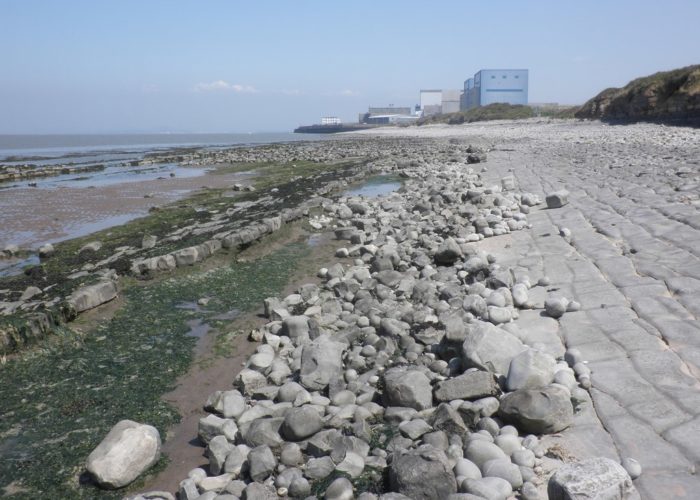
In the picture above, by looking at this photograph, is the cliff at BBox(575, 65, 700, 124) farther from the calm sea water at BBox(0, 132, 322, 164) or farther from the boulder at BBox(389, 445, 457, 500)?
the calm sea water at BBox(0, 132, 322, 164)

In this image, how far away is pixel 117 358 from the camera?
5.59 m

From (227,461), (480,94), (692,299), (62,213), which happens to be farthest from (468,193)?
(480,94)

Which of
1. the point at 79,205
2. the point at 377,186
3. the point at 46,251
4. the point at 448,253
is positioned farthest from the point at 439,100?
the point at 448,253

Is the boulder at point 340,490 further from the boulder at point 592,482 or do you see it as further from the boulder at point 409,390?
the boulder at point 592,482

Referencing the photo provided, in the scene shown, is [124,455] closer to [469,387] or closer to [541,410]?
[469,387]

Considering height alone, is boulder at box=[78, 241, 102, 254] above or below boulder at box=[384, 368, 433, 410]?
below

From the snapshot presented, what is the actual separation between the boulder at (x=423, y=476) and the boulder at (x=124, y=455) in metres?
1.82

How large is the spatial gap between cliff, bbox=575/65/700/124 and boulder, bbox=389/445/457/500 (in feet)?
99.9

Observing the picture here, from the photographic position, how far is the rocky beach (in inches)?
122

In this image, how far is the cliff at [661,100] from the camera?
96.5 feet

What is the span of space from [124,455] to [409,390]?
80.3 inches

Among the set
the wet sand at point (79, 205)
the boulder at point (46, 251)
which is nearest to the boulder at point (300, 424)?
the boulder at point (46, 251)

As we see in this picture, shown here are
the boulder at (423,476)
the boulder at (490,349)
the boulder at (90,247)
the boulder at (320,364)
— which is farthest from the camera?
the boulder at (90,247)

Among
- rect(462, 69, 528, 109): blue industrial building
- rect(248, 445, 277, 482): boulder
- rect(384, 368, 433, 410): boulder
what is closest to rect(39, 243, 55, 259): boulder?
rect(248, 445, 277, 482): boulder
